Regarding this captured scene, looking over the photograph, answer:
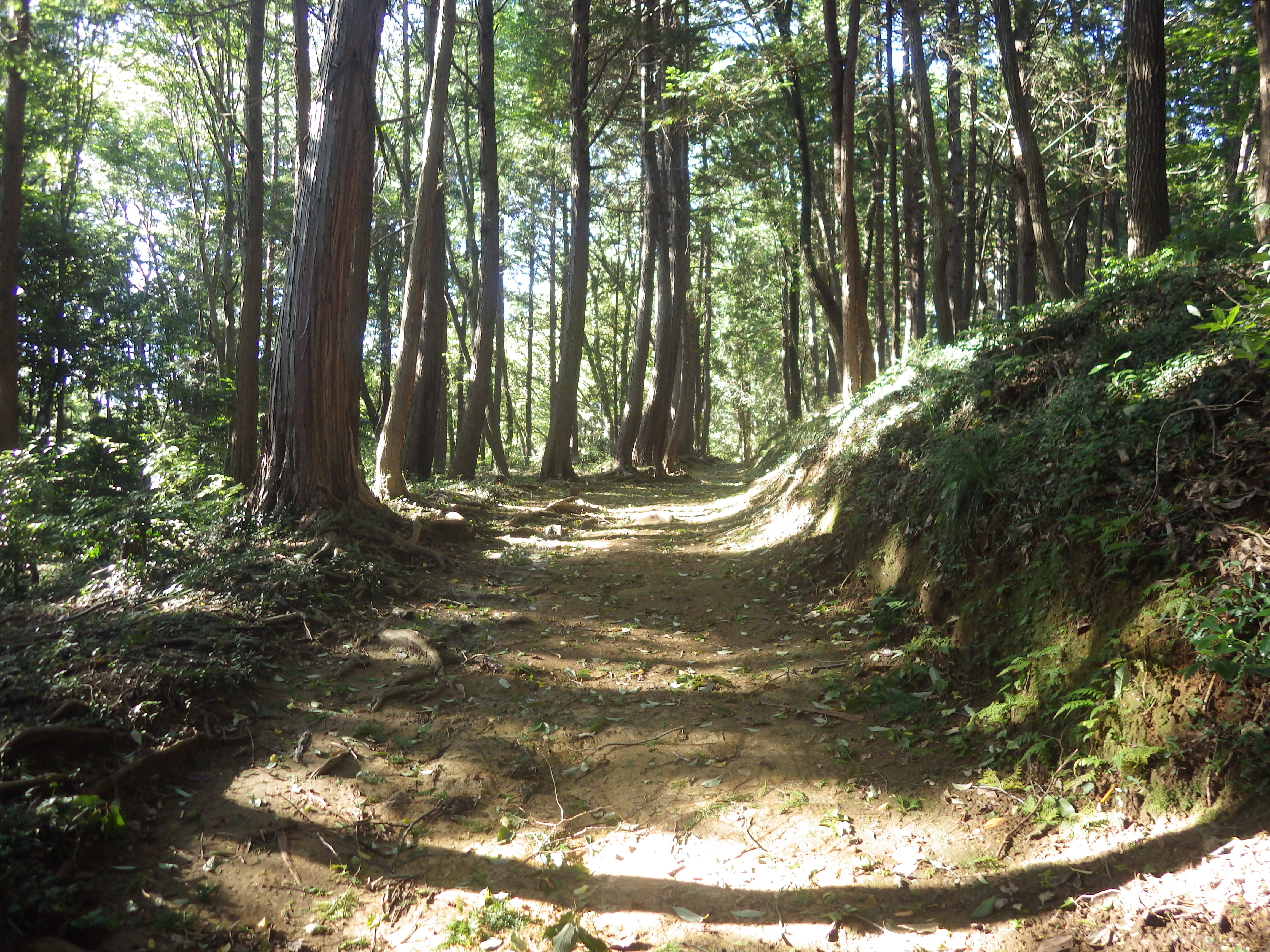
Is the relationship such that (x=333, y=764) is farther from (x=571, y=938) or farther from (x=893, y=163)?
(x=893, y=163)

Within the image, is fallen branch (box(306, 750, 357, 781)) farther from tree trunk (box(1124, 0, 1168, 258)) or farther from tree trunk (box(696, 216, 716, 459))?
tree trunk (box(696, 216, 716, 459))

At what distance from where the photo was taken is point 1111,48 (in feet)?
54.3

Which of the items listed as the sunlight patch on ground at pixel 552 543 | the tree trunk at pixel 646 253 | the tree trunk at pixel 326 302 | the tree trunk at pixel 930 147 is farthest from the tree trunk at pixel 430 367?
the tree trunk at pixel 930 147

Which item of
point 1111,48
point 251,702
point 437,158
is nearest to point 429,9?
point 437,158

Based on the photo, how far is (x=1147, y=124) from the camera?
7094mm

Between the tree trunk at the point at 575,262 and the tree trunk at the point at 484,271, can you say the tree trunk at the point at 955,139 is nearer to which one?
the tree trunk at the point at 575,262

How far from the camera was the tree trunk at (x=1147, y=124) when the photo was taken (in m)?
7.07

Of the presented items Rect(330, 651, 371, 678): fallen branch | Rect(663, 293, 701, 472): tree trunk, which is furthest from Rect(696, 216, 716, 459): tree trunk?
Rect(330, 651, 371, 678): fallen branch

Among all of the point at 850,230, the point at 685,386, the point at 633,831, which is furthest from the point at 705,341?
the point at 633,831

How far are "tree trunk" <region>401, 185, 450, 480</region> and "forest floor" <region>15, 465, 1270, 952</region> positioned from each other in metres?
9.22

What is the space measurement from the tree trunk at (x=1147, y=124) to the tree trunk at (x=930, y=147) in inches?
133

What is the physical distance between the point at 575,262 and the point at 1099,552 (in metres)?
13.7

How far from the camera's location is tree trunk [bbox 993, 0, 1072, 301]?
898 cm

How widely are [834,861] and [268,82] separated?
72.7 ft
